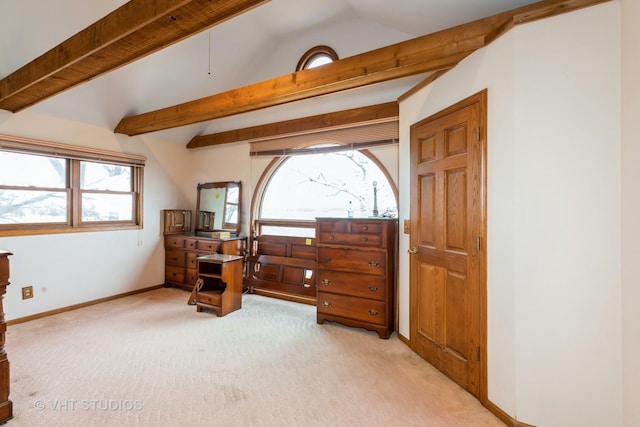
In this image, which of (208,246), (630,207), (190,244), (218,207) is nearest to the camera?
(630,207)

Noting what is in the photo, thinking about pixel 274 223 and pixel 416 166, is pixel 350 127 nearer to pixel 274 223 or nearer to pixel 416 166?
pixel 416 166

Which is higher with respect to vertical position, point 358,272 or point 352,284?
point 358,272

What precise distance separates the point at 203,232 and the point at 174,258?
1.95 ft

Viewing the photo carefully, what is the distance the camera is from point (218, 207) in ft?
16.2

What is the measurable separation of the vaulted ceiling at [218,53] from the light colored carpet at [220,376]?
2345 millimetres

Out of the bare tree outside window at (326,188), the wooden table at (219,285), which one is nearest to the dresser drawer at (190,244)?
the wooden table at (219,285)

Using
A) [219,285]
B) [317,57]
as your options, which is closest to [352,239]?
[219,285]

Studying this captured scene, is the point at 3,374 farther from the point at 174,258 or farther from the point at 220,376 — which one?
the point at 174,258

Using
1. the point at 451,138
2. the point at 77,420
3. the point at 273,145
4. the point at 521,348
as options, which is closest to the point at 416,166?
the point at 451,138

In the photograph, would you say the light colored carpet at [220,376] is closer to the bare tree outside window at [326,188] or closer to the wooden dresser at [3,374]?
the wooden dresser at [3,374]

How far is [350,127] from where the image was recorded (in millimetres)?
3764

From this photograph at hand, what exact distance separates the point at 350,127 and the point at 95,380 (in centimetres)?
346

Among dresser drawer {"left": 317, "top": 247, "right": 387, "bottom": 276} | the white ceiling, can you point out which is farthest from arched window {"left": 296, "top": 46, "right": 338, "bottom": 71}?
dresser drawer {"left": 317, "top": 247, "right": 387, "bottom": 276}

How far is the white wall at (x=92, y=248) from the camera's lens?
337 centimetres
